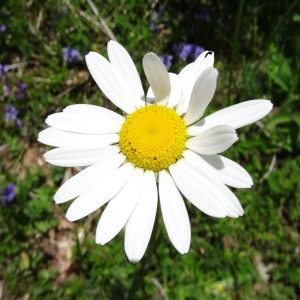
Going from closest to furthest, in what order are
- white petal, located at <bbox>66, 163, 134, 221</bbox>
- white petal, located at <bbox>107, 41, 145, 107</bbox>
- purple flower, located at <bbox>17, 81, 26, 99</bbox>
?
white petal, located at <bbox>66, 163, 134, 221</bbox> < white petal, located at <bbox>107, 41, 145, 107</bbox> < purple flower, located at <bbox>17, 81, 26, 99</bbox>

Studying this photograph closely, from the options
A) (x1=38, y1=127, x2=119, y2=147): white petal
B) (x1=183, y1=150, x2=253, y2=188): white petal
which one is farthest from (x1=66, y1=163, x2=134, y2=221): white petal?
(x1=183, y1=150, x2=253, y2=188): white petal

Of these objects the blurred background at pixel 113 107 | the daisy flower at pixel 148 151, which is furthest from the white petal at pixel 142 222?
the blurred background at pixel 113 107

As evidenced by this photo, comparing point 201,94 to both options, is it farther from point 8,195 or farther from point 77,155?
point 8,195

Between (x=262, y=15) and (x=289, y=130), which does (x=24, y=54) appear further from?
(x=289, y=130)

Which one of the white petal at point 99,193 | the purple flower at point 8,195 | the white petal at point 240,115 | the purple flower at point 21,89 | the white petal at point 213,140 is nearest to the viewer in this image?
the white petal at point 213,140

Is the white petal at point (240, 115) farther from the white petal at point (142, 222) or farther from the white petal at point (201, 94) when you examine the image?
the white petal at point (142, 222)

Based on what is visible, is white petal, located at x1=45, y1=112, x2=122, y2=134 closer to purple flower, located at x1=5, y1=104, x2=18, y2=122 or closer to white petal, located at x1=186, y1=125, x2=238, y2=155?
white petal, located at x1=186, y1=125, x2=238, y2=155
